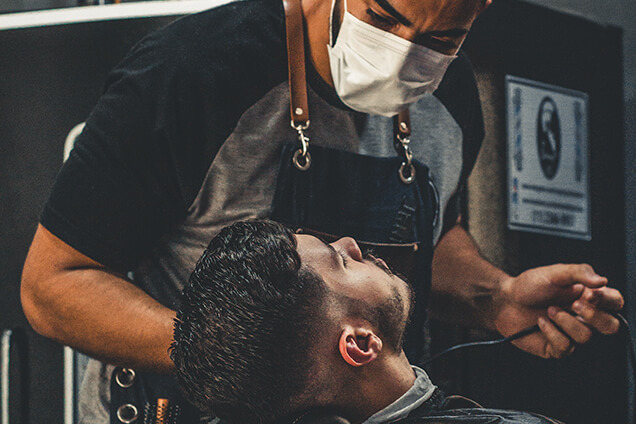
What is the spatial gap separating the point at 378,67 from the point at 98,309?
697 mm

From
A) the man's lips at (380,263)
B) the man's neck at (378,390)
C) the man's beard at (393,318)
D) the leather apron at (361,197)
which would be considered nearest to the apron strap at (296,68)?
the leather apron at (361,197)

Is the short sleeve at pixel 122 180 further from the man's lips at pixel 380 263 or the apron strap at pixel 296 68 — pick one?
the man's lips at pixel 380 263

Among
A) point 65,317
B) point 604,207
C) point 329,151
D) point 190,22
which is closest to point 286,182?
point 329,151

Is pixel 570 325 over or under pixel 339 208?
under

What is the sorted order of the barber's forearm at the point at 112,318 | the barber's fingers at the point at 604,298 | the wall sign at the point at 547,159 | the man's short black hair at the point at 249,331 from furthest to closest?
the wall sign at the point at 547,159 < the barber's fingers at the point at 604,298 < the barber's forearm at the point at 112,318 < the man's short black hair at the point at 249,331

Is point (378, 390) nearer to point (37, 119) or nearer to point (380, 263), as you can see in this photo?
point (380, 263)

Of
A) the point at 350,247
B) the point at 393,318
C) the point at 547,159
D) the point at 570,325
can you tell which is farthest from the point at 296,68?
the point at 547,159

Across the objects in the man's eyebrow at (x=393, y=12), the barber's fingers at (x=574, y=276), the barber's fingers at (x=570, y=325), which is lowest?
the barber's fingers at (x=570, y=325)

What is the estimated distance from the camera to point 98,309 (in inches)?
53.5

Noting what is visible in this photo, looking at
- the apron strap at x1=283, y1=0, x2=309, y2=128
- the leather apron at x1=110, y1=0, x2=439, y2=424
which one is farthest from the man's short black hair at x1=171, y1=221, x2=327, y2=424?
the apron strap at x1=283, y1=0, x2=309, y2=128

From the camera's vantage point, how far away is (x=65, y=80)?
6.90ft

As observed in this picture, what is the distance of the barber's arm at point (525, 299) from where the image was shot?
1524 mm

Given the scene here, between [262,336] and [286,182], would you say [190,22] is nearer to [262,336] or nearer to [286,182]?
[286,182]

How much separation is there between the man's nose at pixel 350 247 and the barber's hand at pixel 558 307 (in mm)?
466
